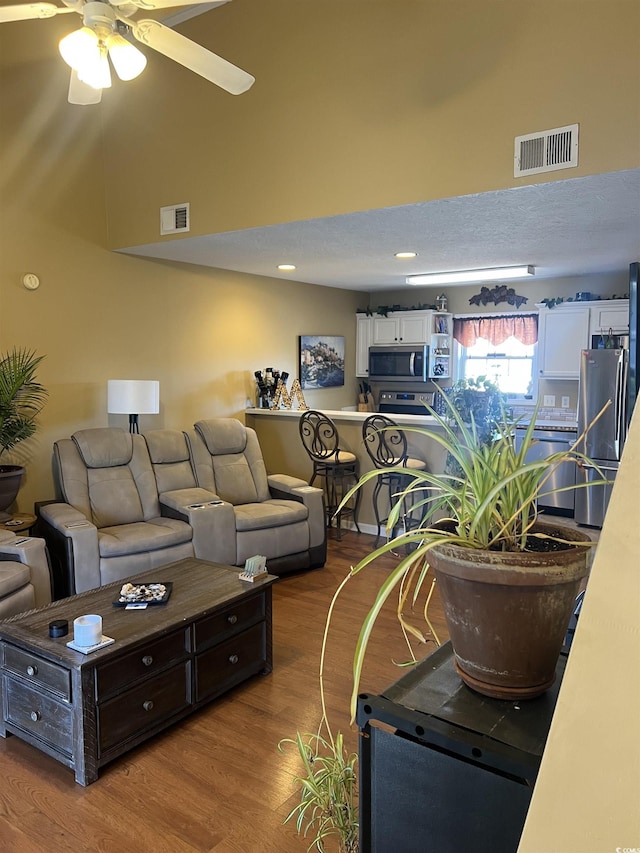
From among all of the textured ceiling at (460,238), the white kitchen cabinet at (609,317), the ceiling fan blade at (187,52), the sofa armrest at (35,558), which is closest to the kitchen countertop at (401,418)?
the white kitchen cabinet at (609,317)

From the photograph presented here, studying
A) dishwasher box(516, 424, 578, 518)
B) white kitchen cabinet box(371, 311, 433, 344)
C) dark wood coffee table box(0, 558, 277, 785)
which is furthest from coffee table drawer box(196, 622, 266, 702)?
white kitchen cabinet box(371, 311, 433, 344)

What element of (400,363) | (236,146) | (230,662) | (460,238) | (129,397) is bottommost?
(230,662)

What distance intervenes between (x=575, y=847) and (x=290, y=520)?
422 cm

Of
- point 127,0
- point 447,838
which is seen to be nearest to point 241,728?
point 447,838

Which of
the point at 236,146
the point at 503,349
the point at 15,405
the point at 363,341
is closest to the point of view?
the point at 236,146

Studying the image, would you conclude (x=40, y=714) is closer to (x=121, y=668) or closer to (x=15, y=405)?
(x=121, y=668)

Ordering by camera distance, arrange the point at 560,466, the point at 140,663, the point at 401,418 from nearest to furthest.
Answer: the point at 140,663 < the point at 401,418 < the point at 560,466

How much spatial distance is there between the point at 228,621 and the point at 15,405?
241cm

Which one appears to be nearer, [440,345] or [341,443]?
[341,443]

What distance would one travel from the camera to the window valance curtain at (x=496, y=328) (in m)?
7.18

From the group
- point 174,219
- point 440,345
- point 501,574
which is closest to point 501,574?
point 501,574

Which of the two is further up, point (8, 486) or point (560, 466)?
point (8, 486)

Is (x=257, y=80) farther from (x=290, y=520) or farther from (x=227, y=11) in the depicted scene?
(x=290, y=520)

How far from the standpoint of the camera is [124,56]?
237 cm
